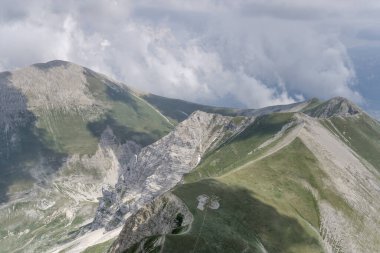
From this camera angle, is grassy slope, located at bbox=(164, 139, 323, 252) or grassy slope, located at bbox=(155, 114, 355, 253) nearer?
grassy slope, located at bbox=(164, 139, 323, 252)

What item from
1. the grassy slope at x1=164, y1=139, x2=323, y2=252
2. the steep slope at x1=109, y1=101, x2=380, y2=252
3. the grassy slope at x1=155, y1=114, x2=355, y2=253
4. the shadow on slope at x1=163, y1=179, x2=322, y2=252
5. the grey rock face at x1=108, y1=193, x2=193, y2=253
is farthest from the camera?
the grey rock face at x1=108, y1=193, x2=193, y2=253

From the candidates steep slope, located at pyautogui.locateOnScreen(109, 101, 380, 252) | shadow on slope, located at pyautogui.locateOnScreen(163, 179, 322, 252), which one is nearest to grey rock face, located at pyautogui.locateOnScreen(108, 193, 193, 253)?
steep slope, located at pyautogui.locateOnScreen(109, 101, 380, 252)

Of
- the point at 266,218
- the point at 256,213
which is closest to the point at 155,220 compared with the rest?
the point at 256,213

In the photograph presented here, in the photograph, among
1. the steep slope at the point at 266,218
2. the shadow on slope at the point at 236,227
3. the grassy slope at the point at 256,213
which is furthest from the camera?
the steep slope at the point at 266,218

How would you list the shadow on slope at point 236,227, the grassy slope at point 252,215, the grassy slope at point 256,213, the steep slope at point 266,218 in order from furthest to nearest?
the steep slope at point 266,218
the grassy slope at point 256,213
the grassy slope at point 252,215
the shadow on slope at point 236,227

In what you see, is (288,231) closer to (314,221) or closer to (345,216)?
(314,221)

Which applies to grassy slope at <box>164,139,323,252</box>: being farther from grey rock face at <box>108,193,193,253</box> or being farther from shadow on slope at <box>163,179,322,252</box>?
grey rock face at <box>108,193,193,253</box>

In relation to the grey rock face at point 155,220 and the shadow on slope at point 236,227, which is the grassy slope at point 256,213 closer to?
the shadow on slope at point 236,227

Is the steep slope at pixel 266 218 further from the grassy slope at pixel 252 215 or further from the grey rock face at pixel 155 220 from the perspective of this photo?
the grey rock face at pixel 155 220

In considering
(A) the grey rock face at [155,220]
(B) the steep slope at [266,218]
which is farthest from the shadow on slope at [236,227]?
(A) the grey rock face at [155,220]

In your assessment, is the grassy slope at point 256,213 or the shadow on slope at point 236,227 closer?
the shadow on slope at point 236,227

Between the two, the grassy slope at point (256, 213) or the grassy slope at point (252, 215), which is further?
the grassy slope at point (256, 213)
